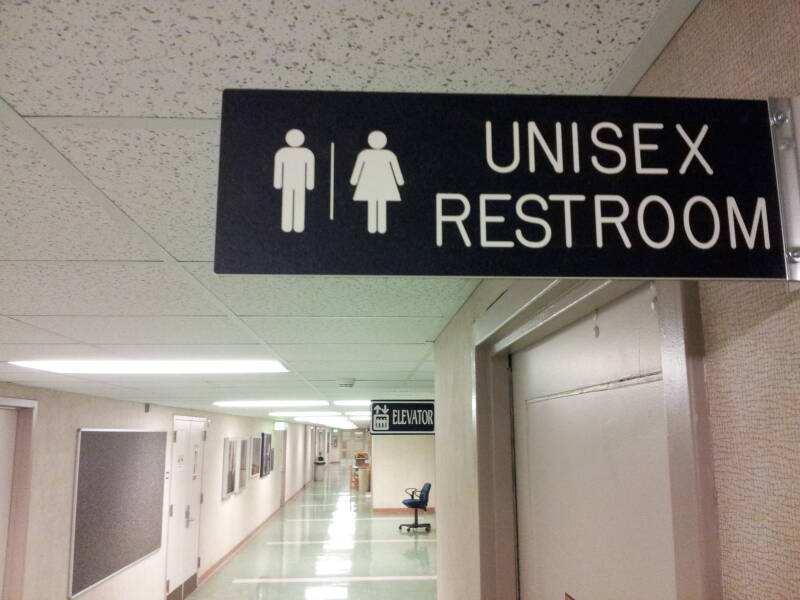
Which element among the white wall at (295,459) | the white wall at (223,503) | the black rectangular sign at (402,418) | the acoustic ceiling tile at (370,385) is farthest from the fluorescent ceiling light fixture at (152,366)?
the white wall at (295,459)

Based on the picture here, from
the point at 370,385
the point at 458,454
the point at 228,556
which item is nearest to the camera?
the point at 458,454

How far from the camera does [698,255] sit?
0.65 metres

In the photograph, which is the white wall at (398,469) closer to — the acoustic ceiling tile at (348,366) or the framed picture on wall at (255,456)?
the framed picture on wall at (255,456)

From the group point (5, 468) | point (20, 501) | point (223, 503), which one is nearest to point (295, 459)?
point (223, 503)

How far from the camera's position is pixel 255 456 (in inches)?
482

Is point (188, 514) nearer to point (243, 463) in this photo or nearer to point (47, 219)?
point (243, 463)

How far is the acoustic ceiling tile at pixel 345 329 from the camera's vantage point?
2.48 m

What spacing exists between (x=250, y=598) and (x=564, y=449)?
7.13 meters

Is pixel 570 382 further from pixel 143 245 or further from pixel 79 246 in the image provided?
pixel 79 246

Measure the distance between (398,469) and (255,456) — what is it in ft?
10.9

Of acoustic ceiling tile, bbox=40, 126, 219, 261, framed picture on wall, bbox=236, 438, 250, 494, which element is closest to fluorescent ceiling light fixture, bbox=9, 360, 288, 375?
acoustic ceiling tile, bbox=40, 126, 219, 261

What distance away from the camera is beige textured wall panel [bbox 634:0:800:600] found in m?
0.59

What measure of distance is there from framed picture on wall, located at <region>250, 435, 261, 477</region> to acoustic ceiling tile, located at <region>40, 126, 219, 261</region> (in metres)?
11.2

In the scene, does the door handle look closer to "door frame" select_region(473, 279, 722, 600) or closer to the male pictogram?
"door frame" select_region(473, 279, 722, 600)
